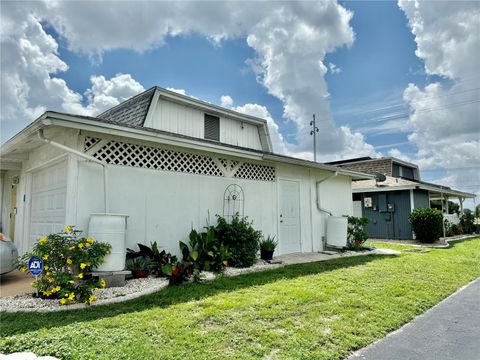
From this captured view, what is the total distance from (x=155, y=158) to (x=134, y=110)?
4.09 metres

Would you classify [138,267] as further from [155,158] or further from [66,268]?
[155,158]

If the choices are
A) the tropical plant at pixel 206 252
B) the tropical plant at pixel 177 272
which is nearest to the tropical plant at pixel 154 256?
the tropical plant at pixel 177 272

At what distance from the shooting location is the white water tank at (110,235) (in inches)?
190

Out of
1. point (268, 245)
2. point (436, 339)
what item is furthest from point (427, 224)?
point (436, 339)

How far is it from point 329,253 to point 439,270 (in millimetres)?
2936

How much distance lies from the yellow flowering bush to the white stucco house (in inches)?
40.9

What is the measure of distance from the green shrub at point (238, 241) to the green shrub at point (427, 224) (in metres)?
9.68

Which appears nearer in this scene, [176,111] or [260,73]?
[176,111]

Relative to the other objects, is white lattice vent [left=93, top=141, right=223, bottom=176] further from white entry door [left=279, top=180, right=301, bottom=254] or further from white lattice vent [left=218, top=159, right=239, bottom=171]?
white entry door [left=279, top=180, right=301, bottom=254]

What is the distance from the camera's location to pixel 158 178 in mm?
6316

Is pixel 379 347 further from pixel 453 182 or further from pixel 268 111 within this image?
pixel 453 182

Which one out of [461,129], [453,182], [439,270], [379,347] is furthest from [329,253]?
[453,182]

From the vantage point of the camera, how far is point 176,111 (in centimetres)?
981

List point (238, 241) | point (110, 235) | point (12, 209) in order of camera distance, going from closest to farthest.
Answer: point (110, 235) < point (238, 241) < point (12, 209)
